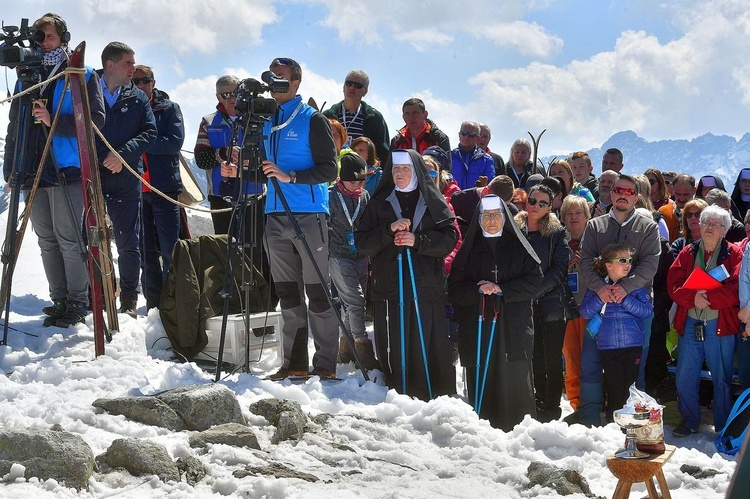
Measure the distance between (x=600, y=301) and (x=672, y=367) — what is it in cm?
134

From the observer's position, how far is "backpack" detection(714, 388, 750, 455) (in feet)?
23.3

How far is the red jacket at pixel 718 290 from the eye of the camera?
7.48 meters

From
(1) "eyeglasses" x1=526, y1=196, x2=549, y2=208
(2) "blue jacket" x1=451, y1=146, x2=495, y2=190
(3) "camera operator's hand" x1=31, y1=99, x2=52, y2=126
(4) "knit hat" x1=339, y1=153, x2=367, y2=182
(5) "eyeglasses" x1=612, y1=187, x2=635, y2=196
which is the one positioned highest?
(3) "camera operator's hand" x1=31, y1=99, x2=52, y2=126

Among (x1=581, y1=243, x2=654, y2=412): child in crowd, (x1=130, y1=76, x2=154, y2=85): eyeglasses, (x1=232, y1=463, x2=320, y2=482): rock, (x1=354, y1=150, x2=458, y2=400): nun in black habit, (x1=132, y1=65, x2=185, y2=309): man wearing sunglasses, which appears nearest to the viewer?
(x1=232, y1=463, x2=320, y2=482): rock

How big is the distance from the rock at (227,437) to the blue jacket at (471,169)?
218 inches

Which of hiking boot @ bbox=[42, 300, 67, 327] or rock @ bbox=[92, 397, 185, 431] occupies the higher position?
hiking boot @ bbox=[42, 300, 67, 327]

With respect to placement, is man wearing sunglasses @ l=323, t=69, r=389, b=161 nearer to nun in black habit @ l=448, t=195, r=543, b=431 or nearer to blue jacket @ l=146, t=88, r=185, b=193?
blue jacket @ l=146, t=88, r=185, b=193

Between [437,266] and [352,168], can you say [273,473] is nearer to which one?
[437,266]

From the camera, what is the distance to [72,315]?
788cm

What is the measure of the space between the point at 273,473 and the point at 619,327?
12.5 ft

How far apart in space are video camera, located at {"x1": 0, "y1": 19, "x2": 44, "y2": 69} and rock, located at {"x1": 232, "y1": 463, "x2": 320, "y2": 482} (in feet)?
13.4

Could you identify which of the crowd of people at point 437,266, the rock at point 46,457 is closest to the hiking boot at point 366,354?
the crowd of people at point 437,266

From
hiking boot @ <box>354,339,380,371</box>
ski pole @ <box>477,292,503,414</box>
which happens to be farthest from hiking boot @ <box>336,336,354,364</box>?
ski pole @ <box>477,292,503,414</box>

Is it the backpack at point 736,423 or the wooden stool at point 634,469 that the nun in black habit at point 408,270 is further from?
the wooden stool at point 634,469
